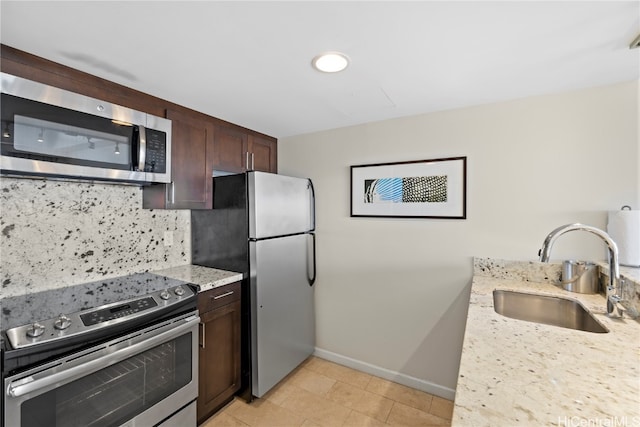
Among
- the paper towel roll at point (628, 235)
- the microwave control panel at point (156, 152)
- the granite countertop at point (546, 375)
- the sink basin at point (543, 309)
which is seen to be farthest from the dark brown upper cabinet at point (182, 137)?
the paper towel roll at point (628, 235)

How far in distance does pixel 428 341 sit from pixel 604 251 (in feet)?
4.21

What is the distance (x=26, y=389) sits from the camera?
1.07 m

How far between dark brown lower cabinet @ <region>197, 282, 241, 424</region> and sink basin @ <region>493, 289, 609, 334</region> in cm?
167

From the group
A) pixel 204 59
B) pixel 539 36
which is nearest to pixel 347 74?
pixel 204 59

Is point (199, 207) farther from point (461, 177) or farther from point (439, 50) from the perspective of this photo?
point (461, 177)

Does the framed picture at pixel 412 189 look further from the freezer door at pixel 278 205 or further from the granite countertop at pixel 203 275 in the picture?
the granite countertop at pixel 203 275

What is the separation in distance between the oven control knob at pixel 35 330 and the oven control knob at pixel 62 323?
4 centimetres

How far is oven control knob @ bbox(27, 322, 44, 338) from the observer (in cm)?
111

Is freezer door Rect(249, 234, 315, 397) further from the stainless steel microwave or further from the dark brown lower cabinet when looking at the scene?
the stainless steel microwave

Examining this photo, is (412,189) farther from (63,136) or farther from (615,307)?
(63,136)

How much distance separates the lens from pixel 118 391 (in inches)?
54.1

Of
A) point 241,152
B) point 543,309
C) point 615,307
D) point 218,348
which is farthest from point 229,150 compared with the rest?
point 615,307

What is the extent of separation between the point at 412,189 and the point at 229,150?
156cm

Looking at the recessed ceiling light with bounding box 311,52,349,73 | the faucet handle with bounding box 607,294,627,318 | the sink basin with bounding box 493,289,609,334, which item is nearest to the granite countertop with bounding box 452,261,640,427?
the faucet handle with bounding box 607,294,627,318
